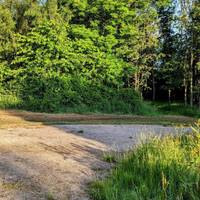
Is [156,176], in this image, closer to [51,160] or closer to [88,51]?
[51,160]

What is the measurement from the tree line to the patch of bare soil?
9.65 metres

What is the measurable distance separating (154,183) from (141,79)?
24.9 metres

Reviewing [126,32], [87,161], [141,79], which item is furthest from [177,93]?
[87,161]

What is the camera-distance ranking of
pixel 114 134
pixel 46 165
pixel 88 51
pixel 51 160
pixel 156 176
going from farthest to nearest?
pixel 88 51 < pixel 114 134 < pixel 51 160 < pixel 46 165 < pixel 156 176

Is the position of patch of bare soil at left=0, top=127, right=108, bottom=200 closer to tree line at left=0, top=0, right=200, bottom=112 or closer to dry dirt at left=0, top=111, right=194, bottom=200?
dry dirt at left=0, top=111, right=194, bottom=200

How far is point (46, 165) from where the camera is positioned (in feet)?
21.0

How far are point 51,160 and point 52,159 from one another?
8 centimetres

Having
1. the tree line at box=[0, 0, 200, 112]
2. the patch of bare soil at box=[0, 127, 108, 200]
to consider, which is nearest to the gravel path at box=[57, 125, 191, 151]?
the patch of bare soil at box=[0, 127, 108, 200]

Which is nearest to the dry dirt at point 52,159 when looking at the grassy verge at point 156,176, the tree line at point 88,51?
the grassy verge at point 156,176

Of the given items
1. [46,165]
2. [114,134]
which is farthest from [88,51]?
[46,165]

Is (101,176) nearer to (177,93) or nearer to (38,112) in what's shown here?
(38,112)

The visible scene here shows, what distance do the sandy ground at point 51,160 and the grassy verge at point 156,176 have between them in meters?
0.41

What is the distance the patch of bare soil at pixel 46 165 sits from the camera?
501 centimetres

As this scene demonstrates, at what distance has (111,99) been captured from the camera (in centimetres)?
2091
